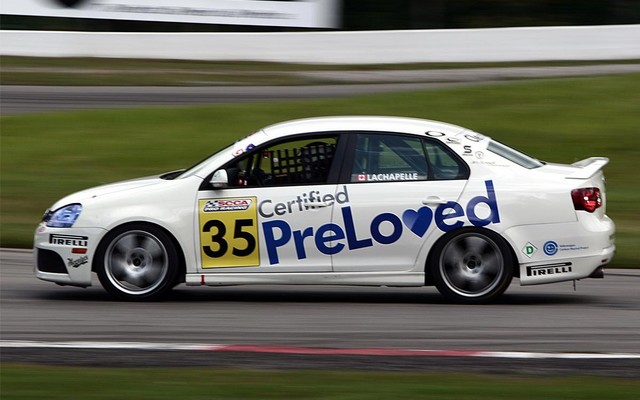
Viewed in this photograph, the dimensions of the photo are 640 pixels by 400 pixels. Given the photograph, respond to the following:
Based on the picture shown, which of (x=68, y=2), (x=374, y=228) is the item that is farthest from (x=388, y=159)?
(x=68, y=2)

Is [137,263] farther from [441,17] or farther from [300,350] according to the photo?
[441,17]

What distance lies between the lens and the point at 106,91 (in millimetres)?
24047

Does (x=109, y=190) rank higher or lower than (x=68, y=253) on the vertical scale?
higher

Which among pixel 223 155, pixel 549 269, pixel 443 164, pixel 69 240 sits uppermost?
pixel 223 155

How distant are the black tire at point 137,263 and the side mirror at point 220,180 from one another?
565 millimetres

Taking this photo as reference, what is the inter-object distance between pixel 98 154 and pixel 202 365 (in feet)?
34.4

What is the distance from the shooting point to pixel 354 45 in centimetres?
2773

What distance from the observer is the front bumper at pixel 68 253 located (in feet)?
28.6

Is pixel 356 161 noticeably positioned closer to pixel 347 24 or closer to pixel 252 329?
pixel 252 329

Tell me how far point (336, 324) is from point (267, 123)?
10864mm

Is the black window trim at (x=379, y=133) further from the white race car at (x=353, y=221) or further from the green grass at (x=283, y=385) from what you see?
the green grass at (x=283, y=385)

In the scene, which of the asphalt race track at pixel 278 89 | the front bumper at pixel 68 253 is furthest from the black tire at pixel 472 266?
the asphalt race track at pixel 278 89

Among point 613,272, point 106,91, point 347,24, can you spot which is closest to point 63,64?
point 106,91

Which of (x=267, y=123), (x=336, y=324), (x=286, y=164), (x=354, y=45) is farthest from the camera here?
(x=354, y=45)
